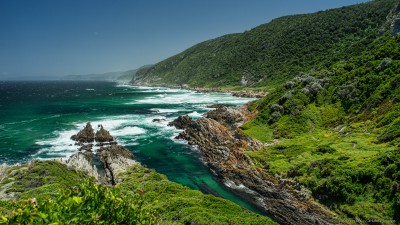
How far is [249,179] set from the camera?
35.9 m

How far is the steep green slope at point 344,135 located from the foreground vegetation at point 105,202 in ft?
29.3

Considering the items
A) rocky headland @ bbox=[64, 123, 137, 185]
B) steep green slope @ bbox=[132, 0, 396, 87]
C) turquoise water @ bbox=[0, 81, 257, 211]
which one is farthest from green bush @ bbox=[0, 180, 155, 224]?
steep green slope @ bbox=[132, 0, 396, 87]

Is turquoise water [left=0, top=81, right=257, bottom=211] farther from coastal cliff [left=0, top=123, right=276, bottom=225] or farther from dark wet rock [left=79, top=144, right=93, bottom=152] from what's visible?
coastal cliff [left=0, top=123, right=276, bottom=225]

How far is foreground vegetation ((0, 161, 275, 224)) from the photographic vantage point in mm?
8008

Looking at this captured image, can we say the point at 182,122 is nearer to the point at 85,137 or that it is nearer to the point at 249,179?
the point at 85,137

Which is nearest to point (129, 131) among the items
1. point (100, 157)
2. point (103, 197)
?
point (100, 157)

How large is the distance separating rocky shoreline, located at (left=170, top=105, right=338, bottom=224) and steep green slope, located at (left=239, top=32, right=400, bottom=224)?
143 centimetres

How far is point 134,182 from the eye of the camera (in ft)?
112

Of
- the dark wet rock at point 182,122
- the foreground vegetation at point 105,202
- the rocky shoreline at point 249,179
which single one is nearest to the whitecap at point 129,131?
the dark wet rock at point 182,122

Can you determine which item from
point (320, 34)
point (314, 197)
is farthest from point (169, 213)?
point (320, 34)

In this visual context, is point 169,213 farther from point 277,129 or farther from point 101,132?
point 101,132

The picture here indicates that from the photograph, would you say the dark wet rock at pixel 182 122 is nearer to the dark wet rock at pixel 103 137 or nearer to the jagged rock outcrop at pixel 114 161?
the dark wet rock at pixel 103 137

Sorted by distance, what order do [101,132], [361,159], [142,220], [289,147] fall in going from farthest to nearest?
[101,132]
[289,147]
[361,159]
[142,220]

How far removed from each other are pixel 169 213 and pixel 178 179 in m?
15.7
